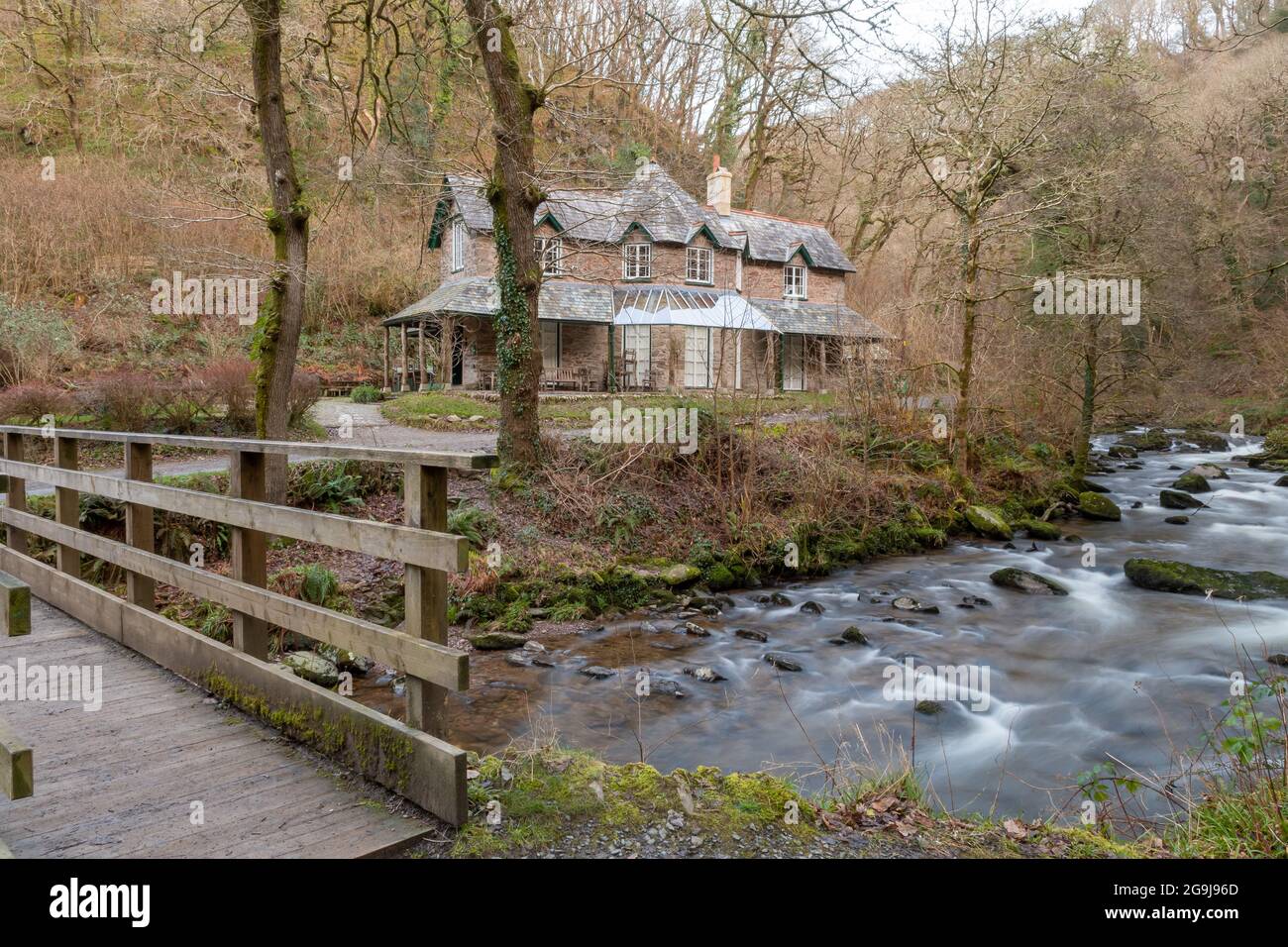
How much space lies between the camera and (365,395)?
26.5 metres

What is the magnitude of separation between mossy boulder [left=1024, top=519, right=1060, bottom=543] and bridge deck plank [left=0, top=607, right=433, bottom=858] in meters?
15.1

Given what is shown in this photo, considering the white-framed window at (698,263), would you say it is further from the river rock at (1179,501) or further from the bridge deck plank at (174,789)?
the bridge deck plank at (174,789)

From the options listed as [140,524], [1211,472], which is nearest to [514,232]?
[140,524]

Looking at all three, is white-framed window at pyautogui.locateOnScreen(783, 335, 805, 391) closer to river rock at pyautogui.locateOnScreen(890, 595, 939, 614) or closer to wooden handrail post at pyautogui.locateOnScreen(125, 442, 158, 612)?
river rock at pyautogui.locateOnScreen(890, 595, 939, 614)

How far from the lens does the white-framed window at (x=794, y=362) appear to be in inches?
1315

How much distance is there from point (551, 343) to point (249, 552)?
83.9 feet

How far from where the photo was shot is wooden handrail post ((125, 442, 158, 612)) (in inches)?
234

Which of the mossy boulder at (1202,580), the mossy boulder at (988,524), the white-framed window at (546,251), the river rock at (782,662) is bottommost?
the river rock at (782,662)

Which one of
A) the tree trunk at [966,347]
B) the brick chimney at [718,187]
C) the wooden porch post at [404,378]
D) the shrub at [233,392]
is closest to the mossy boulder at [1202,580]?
the tree trunk at [966,347]

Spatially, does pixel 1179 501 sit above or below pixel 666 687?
above

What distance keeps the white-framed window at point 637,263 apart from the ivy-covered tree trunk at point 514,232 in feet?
57.7

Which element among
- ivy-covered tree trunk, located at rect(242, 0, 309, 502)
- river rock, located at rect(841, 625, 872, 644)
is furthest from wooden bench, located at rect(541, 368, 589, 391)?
river rock, located at rect(841, 625, 872, 644)

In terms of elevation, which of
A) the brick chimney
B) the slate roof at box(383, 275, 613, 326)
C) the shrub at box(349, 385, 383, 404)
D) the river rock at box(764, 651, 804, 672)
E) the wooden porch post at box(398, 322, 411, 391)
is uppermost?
the brick chimney

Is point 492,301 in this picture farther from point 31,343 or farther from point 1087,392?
point 1087,392
